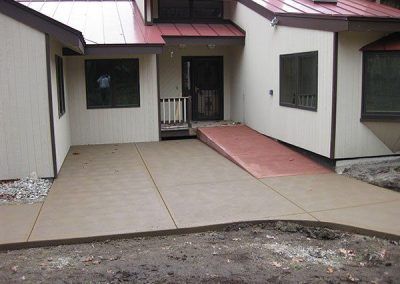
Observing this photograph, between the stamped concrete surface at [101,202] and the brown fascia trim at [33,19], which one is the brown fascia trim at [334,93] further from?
the brown fascia trim at [33,19]

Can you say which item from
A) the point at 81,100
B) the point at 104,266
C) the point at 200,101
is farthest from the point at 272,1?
the point at 104,266

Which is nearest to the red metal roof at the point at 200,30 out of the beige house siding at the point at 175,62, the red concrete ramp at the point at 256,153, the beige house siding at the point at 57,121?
the beige house siding at the point at 175,62

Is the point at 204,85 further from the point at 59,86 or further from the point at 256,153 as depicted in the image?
the point at 59,86

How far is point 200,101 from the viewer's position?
14.8 metres

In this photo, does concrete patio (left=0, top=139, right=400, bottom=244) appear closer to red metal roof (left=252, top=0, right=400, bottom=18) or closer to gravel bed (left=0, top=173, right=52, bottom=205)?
gravel bed (left=0, top=173, right=52, bottom=205)

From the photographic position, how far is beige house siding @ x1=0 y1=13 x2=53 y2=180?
821 cm

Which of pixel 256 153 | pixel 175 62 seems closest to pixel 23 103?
pixel 256 153

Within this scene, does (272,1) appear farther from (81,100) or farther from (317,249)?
(317,249)

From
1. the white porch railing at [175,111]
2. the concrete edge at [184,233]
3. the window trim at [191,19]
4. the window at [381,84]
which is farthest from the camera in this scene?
the window trim at [191,19]

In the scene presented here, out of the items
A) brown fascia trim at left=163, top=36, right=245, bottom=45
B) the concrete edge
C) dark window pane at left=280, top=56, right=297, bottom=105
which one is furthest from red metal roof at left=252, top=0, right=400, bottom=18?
the concrete edge

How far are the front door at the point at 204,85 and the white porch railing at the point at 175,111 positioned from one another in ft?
3.40

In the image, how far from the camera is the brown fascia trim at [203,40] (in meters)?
13.0

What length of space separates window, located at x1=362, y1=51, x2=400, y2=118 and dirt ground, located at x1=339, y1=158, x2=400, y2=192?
994mm

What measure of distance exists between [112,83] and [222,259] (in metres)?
8.33
